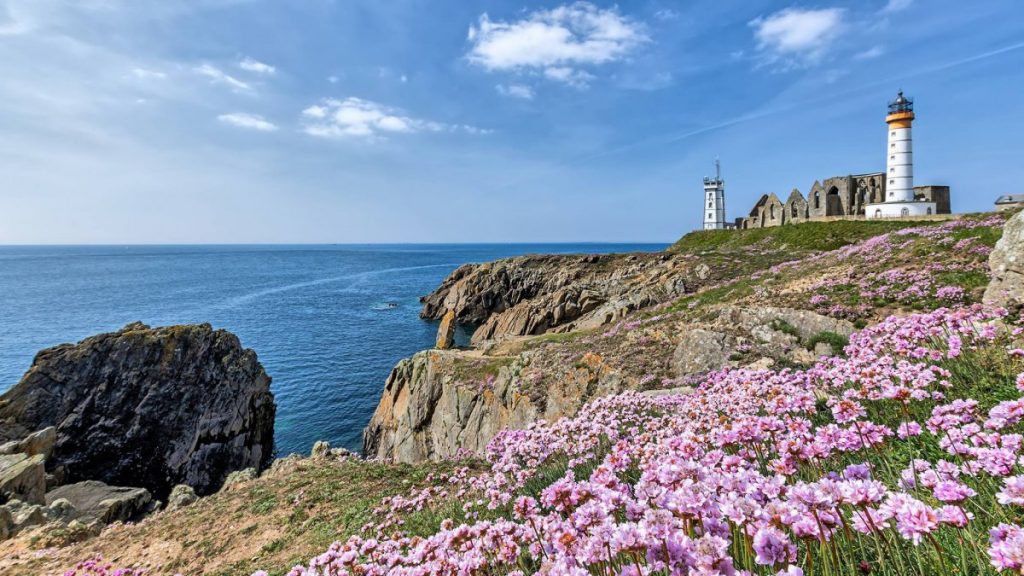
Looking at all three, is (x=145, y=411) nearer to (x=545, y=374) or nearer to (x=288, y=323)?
(x=545, y=374)

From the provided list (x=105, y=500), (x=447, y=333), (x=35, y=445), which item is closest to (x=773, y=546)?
(x=105, y=500)

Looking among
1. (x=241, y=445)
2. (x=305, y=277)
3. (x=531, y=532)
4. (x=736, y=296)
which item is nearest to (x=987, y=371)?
(x=531, y=532)

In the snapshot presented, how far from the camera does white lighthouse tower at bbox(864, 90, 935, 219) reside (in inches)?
2039

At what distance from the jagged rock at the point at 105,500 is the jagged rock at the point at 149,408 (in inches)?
248

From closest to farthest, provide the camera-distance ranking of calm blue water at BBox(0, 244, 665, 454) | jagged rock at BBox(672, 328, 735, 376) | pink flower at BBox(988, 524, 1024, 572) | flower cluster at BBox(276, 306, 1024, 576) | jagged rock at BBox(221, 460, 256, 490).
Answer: pink flower at BBox(988, 524, 1024, 572)
flower cluster at BBox(276, 306, 1024, 576)
jagged rock at BBox(672, 328, 735, 376)
jagged rock at BBox(221, 460, 256, 490)
calm blue water at BBox(0, 244, 665, 454)

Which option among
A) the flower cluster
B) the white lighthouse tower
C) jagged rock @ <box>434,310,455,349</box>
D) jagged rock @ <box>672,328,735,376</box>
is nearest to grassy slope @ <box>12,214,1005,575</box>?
the flower cluster

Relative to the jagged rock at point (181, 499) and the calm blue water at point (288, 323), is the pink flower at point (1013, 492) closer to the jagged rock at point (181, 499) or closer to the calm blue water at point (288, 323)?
the jagged rock at point (181, 499)

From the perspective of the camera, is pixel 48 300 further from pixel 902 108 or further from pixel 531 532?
pixel 902 108

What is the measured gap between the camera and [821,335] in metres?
14.1

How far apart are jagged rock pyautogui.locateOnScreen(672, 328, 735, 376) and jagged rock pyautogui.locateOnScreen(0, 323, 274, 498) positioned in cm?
3080

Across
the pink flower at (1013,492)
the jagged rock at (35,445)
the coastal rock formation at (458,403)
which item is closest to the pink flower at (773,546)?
the pink flower at (1013,492)

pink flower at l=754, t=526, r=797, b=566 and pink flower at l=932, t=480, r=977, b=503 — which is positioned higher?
pink flower at l=932, t=480, r=977, b=503

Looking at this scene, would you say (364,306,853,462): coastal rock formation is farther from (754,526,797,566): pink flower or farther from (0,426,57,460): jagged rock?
(0,426,57,460): jagged rock

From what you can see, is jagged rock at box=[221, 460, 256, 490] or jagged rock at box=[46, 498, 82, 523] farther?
jagged rock at box=[221, 460, 256, 490]
